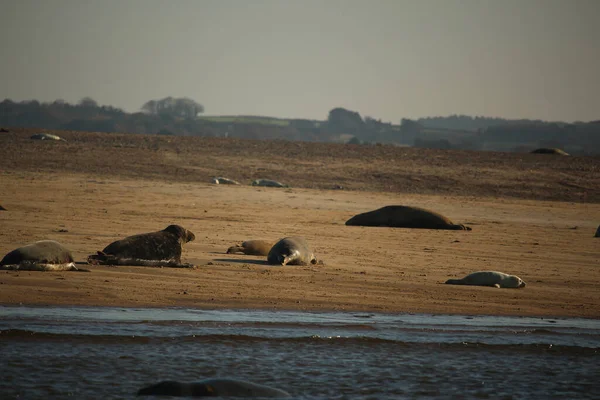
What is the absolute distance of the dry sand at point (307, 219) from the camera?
10320mm

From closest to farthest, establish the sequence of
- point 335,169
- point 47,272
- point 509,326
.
→ point 509,326 < point 47,272 < point 335,169

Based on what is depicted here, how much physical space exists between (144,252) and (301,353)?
3701 mm

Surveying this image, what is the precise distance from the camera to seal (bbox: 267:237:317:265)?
12008 millimetres

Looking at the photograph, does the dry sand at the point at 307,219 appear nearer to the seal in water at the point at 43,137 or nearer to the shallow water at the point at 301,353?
the shallow water at the point at 301,353

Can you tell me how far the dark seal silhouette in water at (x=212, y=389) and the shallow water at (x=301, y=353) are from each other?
0.58 ft

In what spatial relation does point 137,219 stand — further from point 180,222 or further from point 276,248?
point 276,248

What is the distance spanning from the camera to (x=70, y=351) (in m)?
7.78

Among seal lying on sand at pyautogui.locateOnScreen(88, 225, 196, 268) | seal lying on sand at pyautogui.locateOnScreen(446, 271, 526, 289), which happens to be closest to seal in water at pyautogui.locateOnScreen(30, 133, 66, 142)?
seal lying on sand at pyautogui.locateOnScreen(88, 225, 196, 268)

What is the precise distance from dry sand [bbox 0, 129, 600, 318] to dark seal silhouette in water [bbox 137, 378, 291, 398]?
2902mm

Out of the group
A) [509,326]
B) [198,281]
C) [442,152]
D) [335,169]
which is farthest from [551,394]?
[442,152]

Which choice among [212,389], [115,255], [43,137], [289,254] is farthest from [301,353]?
[43,137]

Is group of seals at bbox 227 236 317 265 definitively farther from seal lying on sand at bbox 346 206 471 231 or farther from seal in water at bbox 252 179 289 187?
seal in water at bbox 252 179 289 187

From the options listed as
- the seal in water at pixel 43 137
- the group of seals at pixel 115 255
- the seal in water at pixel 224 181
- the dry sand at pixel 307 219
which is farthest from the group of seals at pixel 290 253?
the seal in water at pixel 43 137

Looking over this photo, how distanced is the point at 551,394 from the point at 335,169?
23544mm
